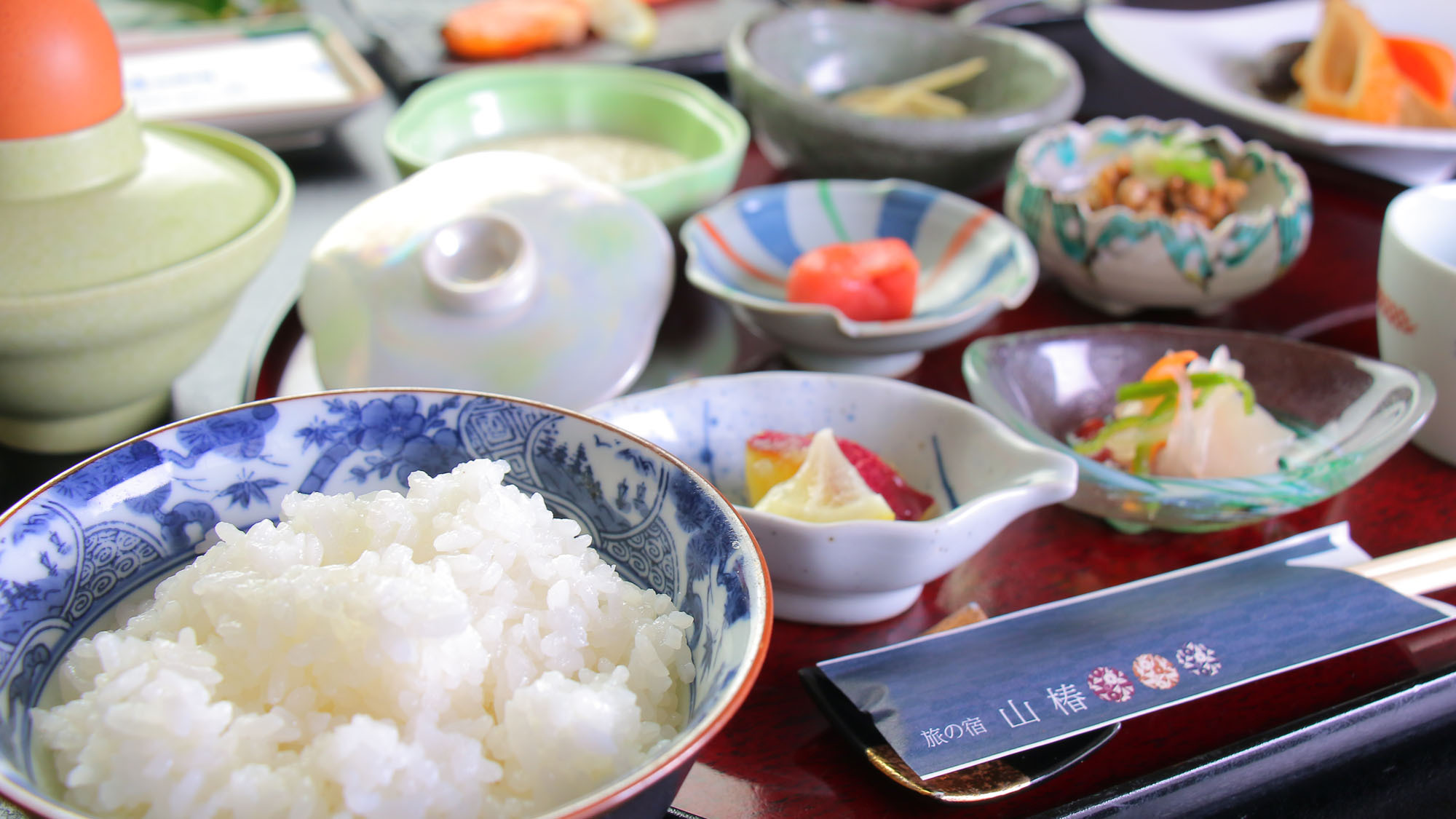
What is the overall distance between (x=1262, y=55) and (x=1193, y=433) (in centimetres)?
148

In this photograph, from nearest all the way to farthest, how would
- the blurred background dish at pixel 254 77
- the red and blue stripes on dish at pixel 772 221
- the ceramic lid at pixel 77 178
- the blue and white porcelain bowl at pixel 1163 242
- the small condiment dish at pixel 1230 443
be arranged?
the ceramic lid at pixel 77 178, the small condiment dish at pixel 1230 443, the blue and white porcelain bowl at pixel 1163 242, the red and blue stripes on dish at pixel 772 221, the blurred background dish at pixel 254 77

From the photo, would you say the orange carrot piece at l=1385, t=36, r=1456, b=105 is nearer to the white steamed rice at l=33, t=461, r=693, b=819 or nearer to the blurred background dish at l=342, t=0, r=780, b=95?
the blurred background dish at l=342, t=0, r=780, b=95

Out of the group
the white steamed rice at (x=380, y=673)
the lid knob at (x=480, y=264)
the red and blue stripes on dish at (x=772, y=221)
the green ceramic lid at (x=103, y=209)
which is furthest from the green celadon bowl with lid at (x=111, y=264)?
the red and blue stripes on dish at (x=772, y=221)

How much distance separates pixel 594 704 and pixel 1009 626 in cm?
42

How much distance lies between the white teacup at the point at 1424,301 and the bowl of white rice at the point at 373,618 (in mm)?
917

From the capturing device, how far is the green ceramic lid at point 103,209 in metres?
0.83

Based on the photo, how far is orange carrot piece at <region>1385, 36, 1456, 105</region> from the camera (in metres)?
1.84

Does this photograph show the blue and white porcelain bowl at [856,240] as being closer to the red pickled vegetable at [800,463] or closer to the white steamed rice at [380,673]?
the red pickled vegetable at [800,463]

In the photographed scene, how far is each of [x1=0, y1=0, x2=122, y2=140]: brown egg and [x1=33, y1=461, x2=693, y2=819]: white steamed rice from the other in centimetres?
45

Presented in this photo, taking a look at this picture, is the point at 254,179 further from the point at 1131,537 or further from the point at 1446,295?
the point at 1446,295

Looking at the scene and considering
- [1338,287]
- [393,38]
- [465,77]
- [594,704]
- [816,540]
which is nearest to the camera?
[594,704]

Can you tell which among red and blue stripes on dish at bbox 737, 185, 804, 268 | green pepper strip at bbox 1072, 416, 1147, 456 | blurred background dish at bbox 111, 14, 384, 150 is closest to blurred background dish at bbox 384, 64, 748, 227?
red and blue stripes on dish at bbox 737, 185, 804, 268

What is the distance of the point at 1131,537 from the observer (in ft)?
3.33

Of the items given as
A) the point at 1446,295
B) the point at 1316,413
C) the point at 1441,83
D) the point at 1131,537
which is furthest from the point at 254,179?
the point at 1441,83
